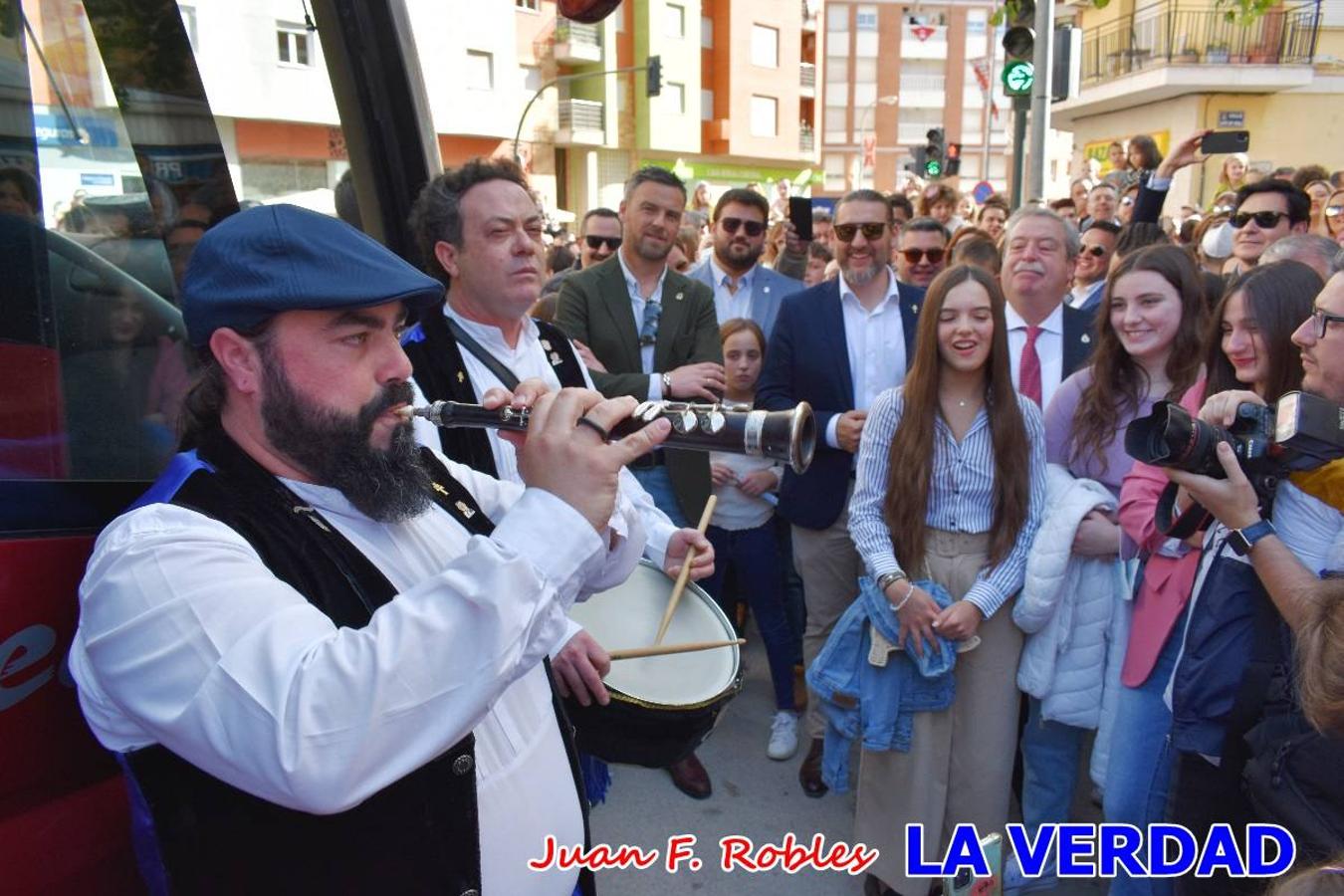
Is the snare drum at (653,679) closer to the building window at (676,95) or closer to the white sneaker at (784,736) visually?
the white sneaker at (784,736)

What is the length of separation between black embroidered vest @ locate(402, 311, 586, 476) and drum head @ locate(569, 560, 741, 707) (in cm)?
53

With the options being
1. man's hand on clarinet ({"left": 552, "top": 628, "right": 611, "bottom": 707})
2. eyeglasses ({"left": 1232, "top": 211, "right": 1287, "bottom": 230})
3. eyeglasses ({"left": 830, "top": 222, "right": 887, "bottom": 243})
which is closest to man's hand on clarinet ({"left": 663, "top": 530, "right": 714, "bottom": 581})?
man's hand on clarinet ({"left": 552, "top": 628, "right": 611, "bottom": 707})

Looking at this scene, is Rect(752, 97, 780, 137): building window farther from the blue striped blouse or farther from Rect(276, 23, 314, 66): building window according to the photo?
Rect(276, 23, 314, 66): building window

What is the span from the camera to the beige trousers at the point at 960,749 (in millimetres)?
3053

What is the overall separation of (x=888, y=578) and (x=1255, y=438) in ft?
3.83

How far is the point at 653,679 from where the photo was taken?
2.29m

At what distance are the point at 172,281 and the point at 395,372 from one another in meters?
0.68

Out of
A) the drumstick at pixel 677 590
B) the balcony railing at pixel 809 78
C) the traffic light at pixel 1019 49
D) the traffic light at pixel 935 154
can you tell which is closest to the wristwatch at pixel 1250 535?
the drumstick at pixel 677 590

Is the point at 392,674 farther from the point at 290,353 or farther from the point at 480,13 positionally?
the point at 480,13

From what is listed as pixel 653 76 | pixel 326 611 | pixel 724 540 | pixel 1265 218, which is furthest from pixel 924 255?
pixel 653 76

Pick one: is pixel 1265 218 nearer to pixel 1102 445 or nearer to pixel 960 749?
pixel 1102 445

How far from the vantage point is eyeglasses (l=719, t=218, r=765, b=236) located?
518cm

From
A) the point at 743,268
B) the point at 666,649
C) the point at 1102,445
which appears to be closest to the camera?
the point at 666,649

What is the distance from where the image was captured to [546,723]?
1719mm
